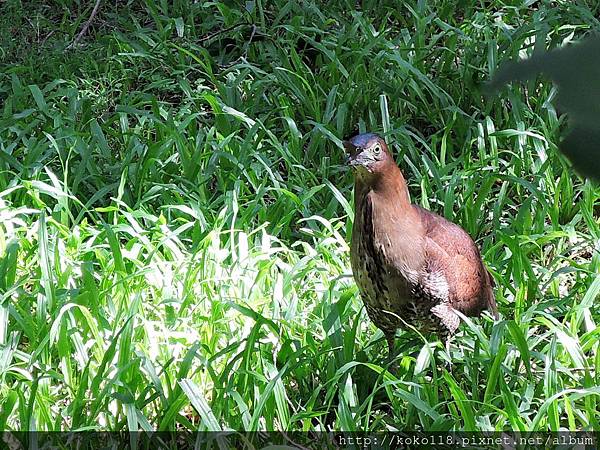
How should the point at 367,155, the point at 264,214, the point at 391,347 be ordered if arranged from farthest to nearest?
the point at 264,214
the point at 391,347
the point at 367,155

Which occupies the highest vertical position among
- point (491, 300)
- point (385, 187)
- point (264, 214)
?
point (385, 187)

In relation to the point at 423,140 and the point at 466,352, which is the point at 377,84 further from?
the point at 466,352

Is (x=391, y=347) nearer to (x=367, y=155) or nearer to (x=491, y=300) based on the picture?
(x=491, y=300)

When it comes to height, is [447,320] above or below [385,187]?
below

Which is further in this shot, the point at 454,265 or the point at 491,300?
the point at 491,300

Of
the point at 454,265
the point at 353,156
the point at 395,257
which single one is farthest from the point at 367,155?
the point at 454,265

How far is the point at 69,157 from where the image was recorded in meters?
3.79

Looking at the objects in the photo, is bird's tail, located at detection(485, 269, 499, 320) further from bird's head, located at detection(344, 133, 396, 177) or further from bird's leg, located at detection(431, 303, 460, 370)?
bird's head, located at detection(344, 133, 396, 177)

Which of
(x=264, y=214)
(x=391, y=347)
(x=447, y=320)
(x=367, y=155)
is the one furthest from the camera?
(x=264, y=214)

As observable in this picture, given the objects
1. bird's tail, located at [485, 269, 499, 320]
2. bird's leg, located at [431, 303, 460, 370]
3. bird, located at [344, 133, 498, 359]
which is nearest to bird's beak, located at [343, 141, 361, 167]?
bird, located at [344, 133, 498, 359]

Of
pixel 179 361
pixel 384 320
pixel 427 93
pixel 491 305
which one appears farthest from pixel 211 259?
pixel 427 93

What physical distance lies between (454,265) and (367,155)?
0.45 metres

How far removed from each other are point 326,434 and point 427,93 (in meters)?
2.16

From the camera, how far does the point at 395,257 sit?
2580 millimetres
